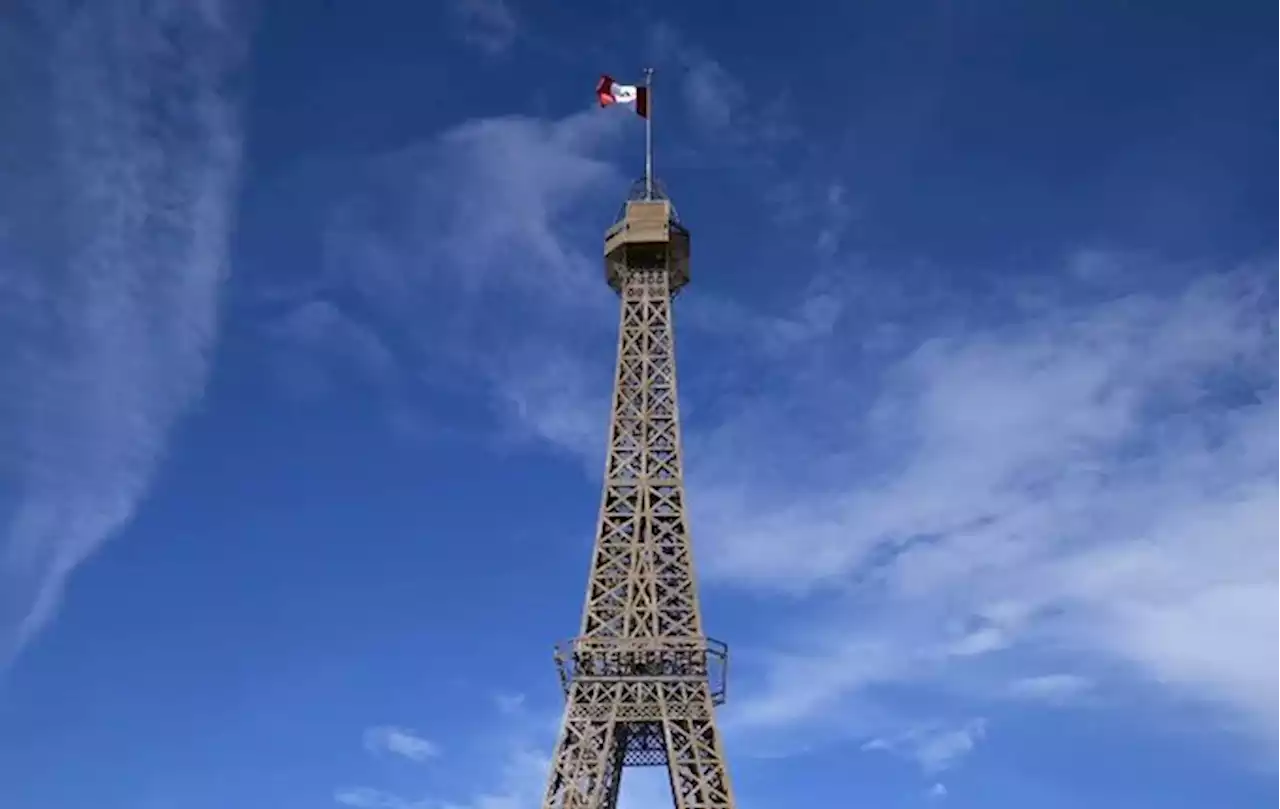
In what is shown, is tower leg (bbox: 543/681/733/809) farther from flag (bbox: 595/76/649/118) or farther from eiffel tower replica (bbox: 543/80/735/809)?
flag (bbox: 595/76/649/118)

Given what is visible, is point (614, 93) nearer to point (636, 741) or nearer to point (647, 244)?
point (647, 244)

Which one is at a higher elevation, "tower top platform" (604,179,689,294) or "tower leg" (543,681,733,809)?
"tower top platform" (604,179,689,294)

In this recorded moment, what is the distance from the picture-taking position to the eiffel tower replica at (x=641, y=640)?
6875cm

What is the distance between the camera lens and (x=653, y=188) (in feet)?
280

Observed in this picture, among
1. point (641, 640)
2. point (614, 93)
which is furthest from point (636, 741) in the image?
point (614, 93)

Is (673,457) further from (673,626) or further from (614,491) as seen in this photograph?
(673,626)

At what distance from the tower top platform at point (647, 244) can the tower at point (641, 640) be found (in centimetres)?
567

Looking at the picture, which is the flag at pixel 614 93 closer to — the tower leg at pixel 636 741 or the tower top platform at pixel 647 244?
the tower top platform at pixel 647 244

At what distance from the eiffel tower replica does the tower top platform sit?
5623 mm

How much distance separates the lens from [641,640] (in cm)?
7050

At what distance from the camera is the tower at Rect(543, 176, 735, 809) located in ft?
226

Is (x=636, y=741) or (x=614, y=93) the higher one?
(x=614, y=93)

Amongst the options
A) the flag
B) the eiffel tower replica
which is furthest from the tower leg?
the flag

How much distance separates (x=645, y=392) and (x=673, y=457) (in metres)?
4.27
